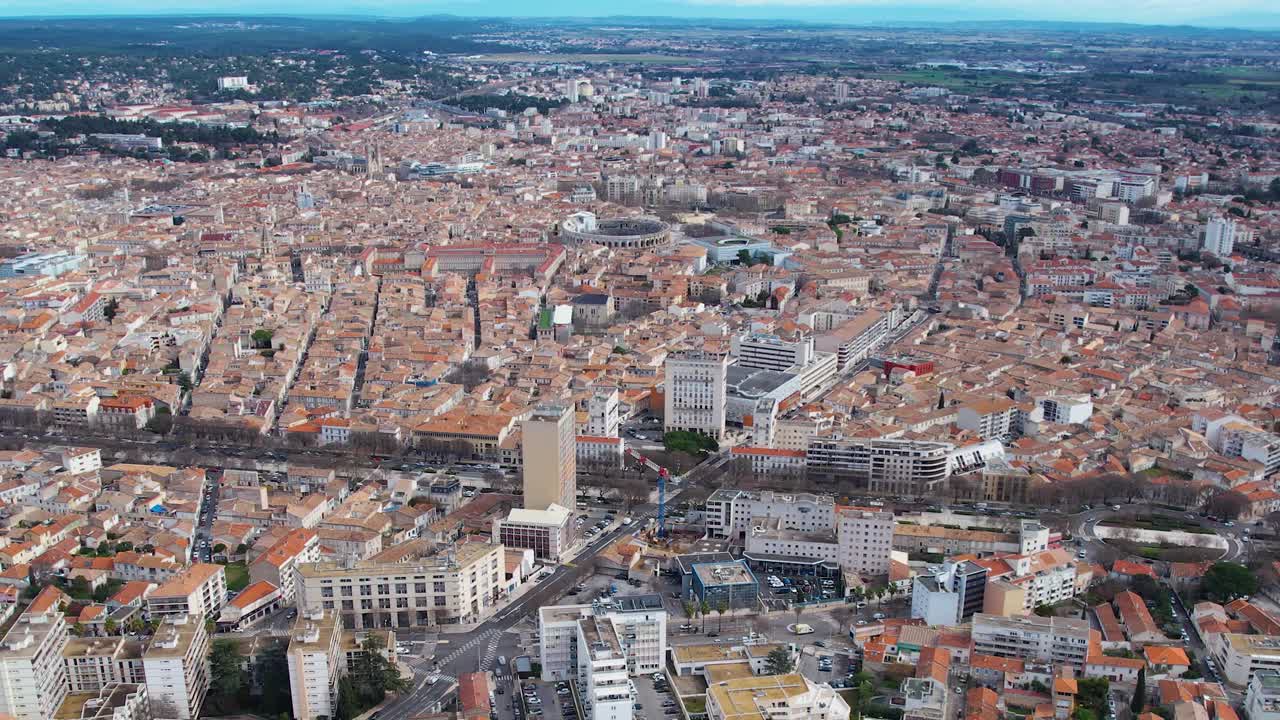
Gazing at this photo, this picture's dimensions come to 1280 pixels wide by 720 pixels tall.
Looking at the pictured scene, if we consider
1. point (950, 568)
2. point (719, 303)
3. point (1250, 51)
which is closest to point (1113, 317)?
point (719, 303)

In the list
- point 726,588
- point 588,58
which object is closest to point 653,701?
point 726,588

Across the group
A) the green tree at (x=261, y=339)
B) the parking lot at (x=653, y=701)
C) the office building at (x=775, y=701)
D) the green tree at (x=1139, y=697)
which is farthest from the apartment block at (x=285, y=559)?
the green tree at (x=261, y=339)

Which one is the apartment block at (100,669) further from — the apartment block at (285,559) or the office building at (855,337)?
the office building at (855,337)

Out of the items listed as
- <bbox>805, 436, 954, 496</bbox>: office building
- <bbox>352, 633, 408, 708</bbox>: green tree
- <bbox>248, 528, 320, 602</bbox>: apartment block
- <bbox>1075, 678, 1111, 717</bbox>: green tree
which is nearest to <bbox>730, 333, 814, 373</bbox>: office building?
<bbox>805, 436, 954, 496</bbox>: office building

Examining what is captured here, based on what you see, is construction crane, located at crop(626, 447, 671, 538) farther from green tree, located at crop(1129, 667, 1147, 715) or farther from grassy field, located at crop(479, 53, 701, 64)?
grassy field, located at crop(479, 53, 701, 64)

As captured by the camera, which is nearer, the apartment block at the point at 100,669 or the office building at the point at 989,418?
the apartment block at the point at 100,669

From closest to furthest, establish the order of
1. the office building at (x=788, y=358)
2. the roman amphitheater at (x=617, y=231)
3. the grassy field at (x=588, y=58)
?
the office building at (x=788, y=358) < the roman amphitheater at (x=617, y=231) < the grassy field at (x=588, y=58)

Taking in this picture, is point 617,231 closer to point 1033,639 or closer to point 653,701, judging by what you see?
point 1033,639
